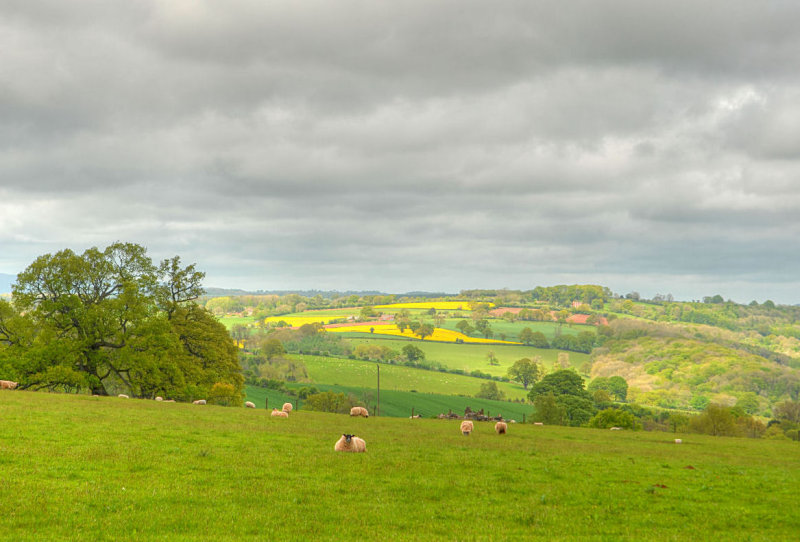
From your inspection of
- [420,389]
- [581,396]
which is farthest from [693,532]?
[420,389]

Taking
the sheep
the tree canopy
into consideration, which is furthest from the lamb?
the sheep

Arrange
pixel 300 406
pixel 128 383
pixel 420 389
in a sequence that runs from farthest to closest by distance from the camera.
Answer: pixel 420 389
pixel 300 406
pixel 128 383

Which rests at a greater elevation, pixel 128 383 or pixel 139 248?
pixel 139 248

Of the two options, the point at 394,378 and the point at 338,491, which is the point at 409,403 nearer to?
the point at 394,378

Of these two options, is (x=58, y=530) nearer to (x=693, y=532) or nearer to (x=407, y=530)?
(x=407, y=530)

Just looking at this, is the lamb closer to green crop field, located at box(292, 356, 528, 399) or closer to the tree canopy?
the tree canopy

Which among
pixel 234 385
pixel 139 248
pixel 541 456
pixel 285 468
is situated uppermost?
pixel 139 248

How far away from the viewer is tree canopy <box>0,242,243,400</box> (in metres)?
54.4

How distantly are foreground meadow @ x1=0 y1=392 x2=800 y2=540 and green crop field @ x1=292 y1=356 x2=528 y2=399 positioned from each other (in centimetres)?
13039

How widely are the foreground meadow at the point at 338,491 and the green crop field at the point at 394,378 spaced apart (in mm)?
130388

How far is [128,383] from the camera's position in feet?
194

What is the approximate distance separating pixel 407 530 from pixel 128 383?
55783 mm

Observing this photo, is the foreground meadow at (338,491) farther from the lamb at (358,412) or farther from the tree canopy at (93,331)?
the tree canopy at (93,331)

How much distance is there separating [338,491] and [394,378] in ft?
510
